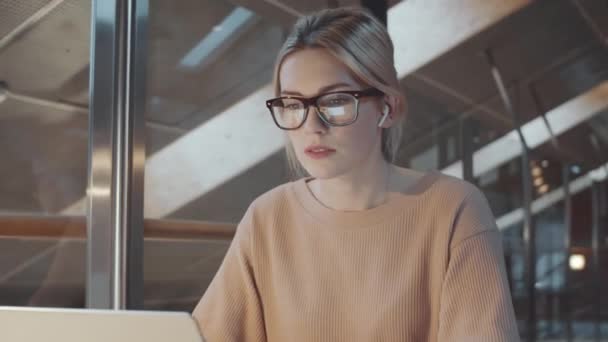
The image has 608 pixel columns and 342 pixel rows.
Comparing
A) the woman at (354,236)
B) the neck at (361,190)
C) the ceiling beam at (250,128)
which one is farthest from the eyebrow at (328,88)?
the ceiling beam at (250,128)

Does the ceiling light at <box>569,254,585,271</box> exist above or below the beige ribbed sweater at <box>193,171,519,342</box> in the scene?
below

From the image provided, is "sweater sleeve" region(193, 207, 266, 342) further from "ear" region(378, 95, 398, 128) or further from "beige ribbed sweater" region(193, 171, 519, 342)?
"ear" region(378, 95, 398, 128)

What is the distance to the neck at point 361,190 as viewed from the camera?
108 centimetres

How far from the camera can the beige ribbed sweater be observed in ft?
3.29

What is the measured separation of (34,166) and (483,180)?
2068 mm

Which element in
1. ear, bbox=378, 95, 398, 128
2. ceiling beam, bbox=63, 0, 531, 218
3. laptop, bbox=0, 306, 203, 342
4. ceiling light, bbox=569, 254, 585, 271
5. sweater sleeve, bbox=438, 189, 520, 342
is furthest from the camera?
ceiling light, bbox=569, 254, 585, 271

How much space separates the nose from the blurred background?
1.01 meters

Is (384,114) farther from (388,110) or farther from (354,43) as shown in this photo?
(354,43)

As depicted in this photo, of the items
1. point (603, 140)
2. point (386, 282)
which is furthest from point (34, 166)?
point (603, 140)

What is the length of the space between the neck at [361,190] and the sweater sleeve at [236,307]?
0.45ft

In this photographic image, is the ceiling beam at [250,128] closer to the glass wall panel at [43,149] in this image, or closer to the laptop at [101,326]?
the glass wall panel at [43,149]

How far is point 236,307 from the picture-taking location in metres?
1.11

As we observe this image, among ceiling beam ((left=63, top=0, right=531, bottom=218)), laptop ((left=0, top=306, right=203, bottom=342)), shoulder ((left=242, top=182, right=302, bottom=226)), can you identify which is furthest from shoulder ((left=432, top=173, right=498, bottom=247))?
ceiling beam ((left=63, top=0, right=531, bottom=218))

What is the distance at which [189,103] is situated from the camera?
3059 millimetres
